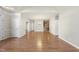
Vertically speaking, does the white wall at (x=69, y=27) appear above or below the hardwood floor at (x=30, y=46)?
above

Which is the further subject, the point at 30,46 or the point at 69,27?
the point at 69,27

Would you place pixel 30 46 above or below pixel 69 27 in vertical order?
below

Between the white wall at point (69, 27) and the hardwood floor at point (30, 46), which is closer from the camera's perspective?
the hardwood floor at point (30, 46)

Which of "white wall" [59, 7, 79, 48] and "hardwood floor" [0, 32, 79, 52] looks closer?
Result: "hardwood floor" [0, 32, 79, 52]

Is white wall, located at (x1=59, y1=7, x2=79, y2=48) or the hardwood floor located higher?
white wall, located at (x1=59, y1=7, x2=79, y2=48)

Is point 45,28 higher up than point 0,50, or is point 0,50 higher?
point 45,28

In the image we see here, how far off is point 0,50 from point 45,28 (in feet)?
7.55
